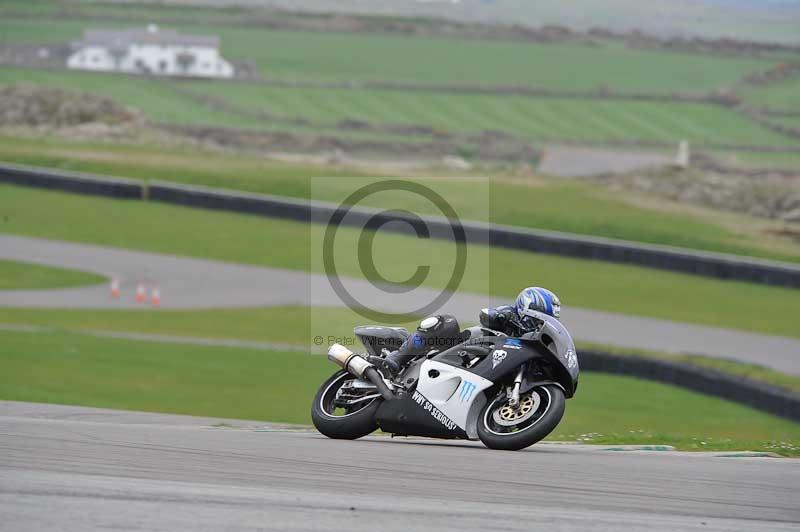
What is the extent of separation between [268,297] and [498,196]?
1467cm

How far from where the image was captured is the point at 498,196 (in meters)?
38.2

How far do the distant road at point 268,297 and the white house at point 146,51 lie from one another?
247 ft

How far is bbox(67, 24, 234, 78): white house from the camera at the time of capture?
4161 inches

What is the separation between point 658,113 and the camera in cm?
9050

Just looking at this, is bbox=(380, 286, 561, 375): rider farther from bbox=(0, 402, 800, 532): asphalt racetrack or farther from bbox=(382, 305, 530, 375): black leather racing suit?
bbox=(0, 402, 800, 532): asphalt racetrack

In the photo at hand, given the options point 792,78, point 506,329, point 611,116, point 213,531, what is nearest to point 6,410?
point 506,329

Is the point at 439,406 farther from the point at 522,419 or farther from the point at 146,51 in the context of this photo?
the point at 146,51

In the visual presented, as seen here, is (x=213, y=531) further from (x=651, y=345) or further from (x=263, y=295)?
(x=263, y=295)

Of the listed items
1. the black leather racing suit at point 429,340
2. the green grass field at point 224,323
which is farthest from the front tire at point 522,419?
the green grass field at point 224,323

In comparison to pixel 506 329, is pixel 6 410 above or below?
below

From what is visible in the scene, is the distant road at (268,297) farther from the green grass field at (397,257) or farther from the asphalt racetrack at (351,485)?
the asphalt racetrack at (351,485)

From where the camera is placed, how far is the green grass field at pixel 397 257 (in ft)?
85.6

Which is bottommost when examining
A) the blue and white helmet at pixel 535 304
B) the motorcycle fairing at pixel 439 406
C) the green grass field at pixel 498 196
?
the green grass field at pixel 498 196

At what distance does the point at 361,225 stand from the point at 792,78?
77.3m
